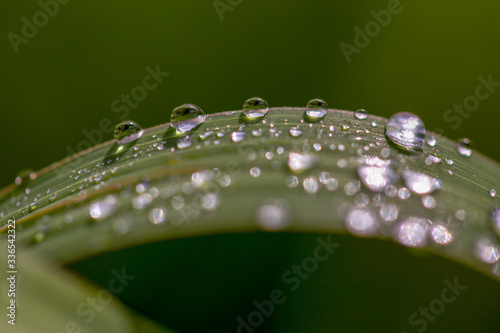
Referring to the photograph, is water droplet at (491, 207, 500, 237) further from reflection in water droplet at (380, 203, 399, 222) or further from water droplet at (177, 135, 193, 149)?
water droplet at (177, 135, 193, 149)

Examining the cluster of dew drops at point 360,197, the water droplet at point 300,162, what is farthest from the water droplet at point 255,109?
the water droplet at point 300,162

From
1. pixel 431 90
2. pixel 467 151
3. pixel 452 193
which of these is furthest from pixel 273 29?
pixel 452 193

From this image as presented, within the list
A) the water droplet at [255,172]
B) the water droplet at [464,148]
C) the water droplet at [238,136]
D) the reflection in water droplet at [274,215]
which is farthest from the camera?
the water droplet at [464,148]

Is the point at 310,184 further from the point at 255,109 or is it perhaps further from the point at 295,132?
the point at 255,109

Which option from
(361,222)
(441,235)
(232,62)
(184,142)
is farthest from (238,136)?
(232,62)

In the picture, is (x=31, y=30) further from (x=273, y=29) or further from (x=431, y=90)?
(x=431, y=90)

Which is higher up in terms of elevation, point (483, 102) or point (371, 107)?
point (371, 107)

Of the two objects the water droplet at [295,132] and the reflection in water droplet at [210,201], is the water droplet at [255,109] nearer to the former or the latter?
the water droplet at [295,132]
